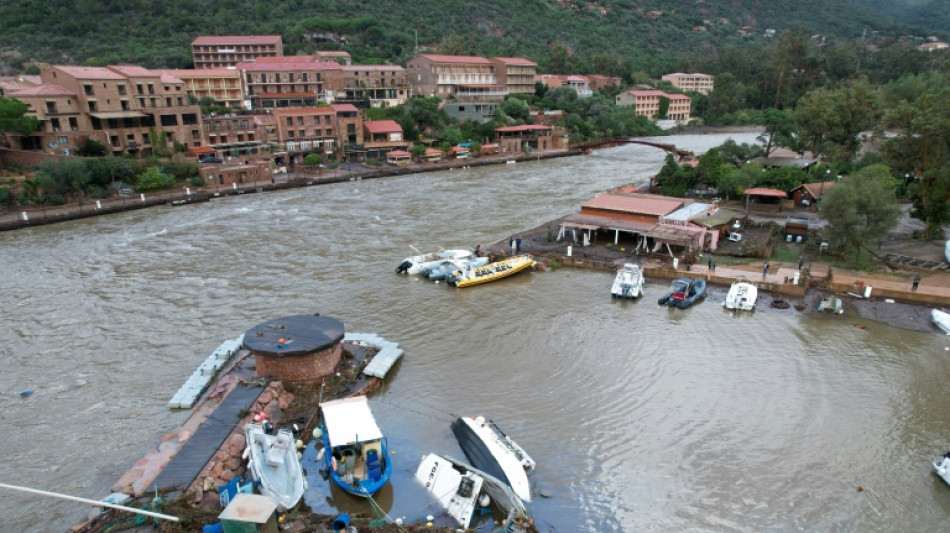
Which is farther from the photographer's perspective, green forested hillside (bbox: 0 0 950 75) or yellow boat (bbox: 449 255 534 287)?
green forested hillside (bbox: 0 0 950 75)

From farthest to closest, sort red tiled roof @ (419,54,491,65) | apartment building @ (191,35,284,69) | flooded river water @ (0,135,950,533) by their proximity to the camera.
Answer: apartment building @ (191,35,284,69), red tiled roof @ (419,54,491,65), flooded river water @ (0,135,950,533)

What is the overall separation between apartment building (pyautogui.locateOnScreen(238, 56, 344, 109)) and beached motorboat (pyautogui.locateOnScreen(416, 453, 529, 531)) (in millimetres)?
58654

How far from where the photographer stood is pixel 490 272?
26.5 meters

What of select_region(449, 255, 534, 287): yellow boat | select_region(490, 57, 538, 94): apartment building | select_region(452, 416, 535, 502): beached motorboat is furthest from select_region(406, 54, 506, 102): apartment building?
select_region(452, 416, 535, 502): beached motorboat

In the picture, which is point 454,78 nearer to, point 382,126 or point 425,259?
point 382,126

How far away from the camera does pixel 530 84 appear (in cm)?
8488

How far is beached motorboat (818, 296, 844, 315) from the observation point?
22.2m

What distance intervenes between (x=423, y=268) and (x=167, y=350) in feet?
37.7

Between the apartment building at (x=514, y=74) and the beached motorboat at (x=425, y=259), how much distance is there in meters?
58.4

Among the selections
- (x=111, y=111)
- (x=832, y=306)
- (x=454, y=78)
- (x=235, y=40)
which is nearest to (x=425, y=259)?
(x=832, y=306)

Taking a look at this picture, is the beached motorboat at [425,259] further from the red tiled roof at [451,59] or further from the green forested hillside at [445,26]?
the green forested hillside at [445,26]

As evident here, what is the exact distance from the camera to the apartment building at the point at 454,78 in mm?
76062

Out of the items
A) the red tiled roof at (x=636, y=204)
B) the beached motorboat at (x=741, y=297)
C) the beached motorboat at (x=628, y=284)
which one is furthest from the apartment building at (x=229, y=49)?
the beached motorboat at (x=741, y=297)

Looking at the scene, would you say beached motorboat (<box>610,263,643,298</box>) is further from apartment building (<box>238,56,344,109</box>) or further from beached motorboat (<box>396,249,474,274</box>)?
apartment building (<box>238,56,344,109</box>)
